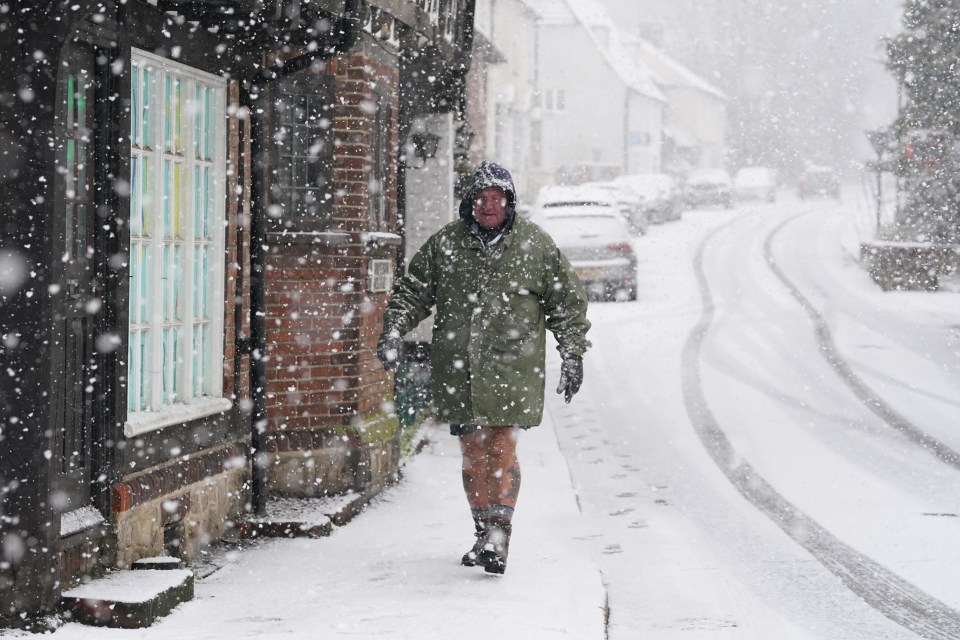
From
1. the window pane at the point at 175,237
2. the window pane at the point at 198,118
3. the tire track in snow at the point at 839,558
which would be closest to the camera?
the tire track in snow at the point at 839,558

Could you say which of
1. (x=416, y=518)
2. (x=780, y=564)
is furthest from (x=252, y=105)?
(x=780, y=564)

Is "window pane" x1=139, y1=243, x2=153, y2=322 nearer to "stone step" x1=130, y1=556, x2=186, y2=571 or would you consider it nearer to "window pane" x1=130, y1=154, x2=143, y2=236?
"window pane" x1=130, y1=154, x2=143, y2=236

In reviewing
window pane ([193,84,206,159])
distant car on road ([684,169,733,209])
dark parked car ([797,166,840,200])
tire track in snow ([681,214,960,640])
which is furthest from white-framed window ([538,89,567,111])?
window pane ([193,84,206,159])

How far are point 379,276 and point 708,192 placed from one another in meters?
47.2

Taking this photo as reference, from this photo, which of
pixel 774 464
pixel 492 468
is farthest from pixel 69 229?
pixel 774 464

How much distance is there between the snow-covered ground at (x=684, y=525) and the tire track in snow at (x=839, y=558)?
19 millimetres

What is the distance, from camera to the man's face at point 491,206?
6219 mm

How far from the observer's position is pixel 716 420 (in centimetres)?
1183

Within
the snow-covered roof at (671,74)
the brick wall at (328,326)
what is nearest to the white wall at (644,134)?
the snow-covered roof at (671,74)

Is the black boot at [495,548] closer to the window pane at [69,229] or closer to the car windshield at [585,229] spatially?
the window pane at [69,229]

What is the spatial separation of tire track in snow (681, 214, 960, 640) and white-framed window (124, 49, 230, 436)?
131 inches

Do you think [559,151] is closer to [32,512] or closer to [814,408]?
[814,408]

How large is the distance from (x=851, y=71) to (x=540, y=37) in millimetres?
41620

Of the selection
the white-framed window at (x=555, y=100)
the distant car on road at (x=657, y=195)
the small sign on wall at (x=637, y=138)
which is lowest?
the distant car on road at (x=657, y=195)
